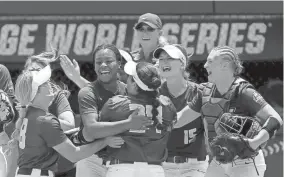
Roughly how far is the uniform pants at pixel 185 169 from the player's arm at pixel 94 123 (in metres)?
0.89

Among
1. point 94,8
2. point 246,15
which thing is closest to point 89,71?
point 94,8

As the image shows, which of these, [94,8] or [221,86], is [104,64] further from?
[94,8]

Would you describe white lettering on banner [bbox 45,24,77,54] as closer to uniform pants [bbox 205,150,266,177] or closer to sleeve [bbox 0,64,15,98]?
sleeve [bbox 0,64,15,98]

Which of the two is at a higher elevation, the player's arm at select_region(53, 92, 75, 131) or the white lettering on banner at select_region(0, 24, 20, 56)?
the white lettering on banner at select_region(0, 24, 20, 56)

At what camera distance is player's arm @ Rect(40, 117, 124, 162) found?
4.29 metres

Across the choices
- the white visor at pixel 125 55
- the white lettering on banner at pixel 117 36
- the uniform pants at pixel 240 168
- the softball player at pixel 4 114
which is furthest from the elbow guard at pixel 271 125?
the white lettering on banner at pixel 117 36

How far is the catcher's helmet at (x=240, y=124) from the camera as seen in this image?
15.5 ft

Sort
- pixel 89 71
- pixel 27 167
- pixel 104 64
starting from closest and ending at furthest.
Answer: pixel 27 167 → pixel 104 64 → pixel 89 71

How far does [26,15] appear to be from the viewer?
8.15 metres

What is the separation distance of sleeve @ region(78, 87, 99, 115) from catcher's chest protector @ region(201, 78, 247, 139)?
815 mm

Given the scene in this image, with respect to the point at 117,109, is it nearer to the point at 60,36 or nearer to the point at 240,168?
the point at 240,168

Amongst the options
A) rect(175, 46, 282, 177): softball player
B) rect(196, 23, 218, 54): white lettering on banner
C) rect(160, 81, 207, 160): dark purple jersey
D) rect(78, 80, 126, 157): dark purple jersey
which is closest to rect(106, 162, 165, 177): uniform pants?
rect(78, 80, 126, 157): dark purple jersey

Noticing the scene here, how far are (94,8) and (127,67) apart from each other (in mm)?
Answer: 3846

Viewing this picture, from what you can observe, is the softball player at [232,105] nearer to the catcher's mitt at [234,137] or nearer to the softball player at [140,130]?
the catcher's mitt at [234,137]
